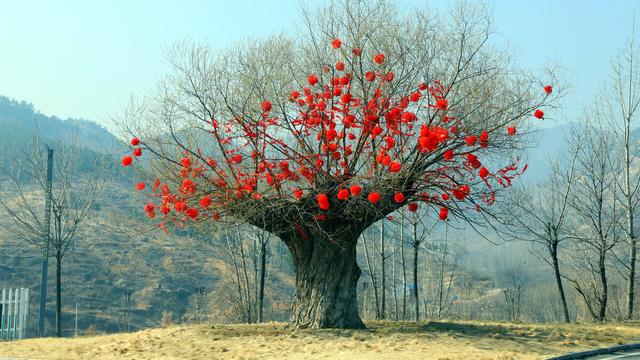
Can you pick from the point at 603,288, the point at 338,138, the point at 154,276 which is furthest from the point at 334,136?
the point at 154,276

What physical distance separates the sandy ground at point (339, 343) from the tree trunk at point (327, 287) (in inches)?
21.8

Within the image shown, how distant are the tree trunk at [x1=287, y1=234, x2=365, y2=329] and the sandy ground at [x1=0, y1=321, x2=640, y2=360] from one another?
0.55 meters

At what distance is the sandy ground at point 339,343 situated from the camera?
43.5 feet

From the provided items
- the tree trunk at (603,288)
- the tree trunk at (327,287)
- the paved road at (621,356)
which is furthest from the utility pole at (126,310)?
the paved road at (621,356)

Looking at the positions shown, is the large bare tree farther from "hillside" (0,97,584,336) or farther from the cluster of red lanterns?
"hillside" (0,97,584,336)

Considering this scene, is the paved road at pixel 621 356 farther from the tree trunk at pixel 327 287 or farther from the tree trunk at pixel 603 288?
the tree trunk at pixel 603 288

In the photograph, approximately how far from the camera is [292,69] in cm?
1572

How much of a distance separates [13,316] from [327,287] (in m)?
10.7

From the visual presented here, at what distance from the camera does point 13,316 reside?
840 inches

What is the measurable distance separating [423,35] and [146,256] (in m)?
58.2

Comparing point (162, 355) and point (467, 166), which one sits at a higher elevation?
point (467, 166)

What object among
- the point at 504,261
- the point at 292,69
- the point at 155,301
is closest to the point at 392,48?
the point at 292,69

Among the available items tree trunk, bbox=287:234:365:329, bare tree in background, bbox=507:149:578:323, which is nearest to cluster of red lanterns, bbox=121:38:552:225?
tree trunk, bbox=287:234:365:329

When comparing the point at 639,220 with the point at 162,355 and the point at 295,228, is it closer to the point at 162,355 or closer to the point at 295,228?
the point at 295,228
